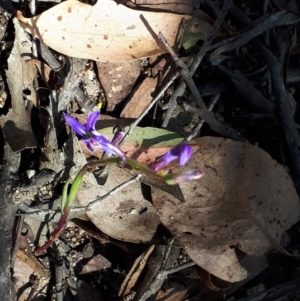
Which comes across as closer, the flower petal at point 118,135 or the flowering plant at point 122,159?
the flowering plant at point 122,159

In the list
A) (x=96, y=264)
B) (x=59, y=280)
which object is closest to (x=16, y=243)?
(x=59, y=280)

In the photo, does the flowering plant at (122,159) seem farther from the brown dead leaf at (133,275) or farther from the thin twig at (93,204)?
the brown dead leaf at (133,275)

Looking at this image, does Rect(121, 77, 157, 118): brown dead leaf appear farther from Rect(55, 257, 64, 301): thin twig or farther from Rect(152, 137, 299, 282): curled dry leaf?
Rect(55, 257, 64, 301): thin twig

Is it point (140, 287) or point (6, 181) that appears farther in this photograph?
point (140, 287)

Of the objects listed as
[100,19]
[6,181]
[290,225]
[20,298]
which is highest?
[100,19]

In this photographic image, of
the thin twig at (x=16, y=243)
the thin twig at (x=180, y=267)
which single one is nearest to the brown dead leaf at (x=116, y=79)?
the thin twig at (x=16, y=243)

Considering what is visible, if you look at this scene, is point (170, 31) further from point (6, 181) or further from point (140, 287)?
point (140, 287)

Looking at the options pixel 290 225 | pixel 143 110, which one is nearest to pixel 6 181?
pixel 143 110
